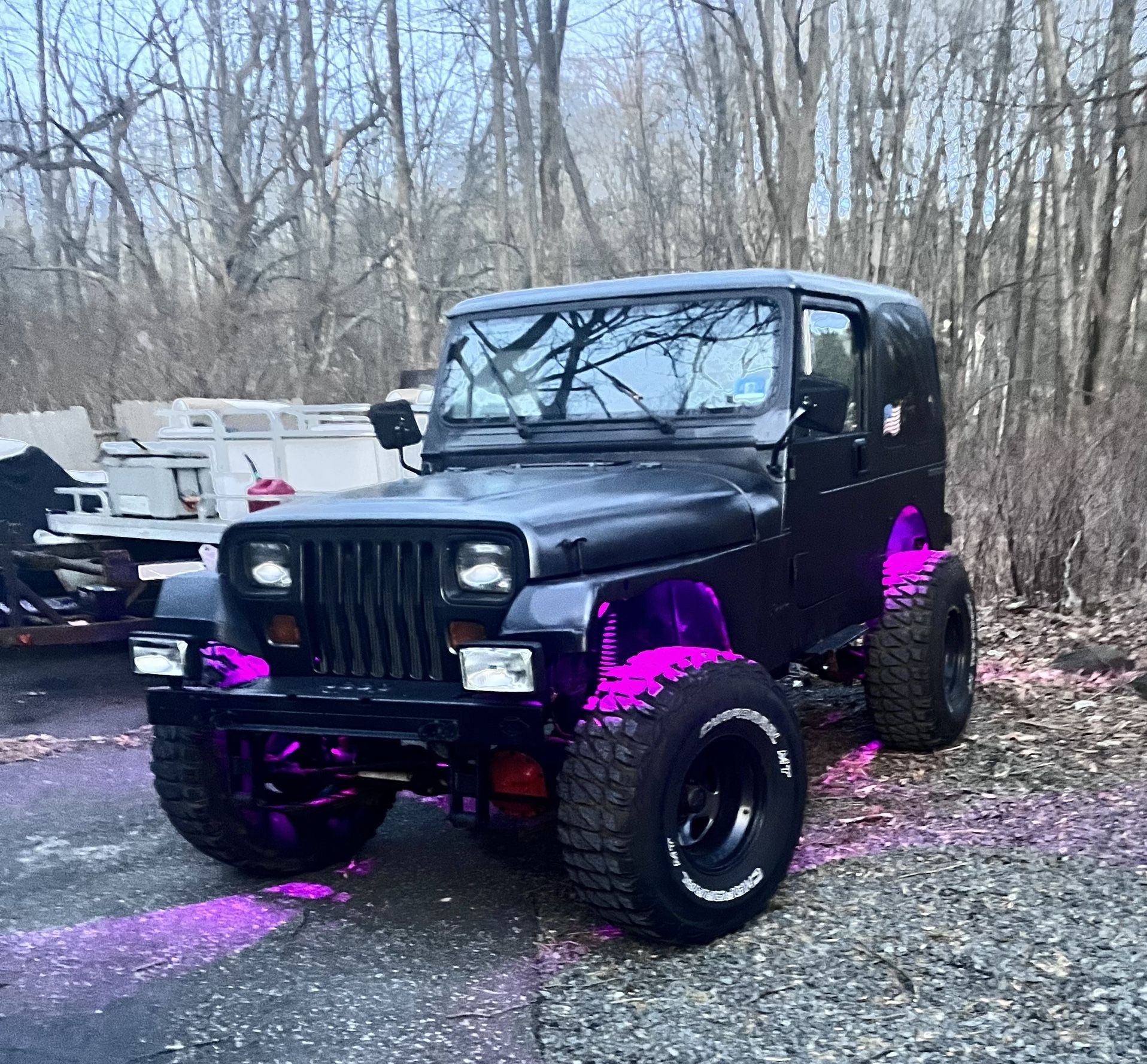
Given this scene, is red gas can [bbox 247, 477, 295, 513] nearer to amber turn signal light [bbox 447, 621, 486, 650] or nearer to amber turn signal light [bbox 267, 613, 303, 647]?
amber turn signal light [bbox 267, 613, 303, 647]

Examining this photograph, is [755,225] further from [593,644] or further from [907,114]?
[593,644]

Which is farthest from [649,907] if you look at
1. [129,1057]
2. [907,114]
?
[907,114]

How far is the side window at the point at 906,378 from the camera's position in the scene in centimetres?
553

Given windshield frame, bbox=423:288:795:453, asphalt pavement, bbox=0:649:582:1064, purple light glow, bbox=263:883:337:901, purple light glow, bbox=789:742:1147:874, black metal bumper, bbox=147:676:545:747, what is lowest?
purple light glow, bbox=263:883:337:901

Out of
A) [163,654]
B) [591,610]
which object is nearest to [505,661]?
[591,610]

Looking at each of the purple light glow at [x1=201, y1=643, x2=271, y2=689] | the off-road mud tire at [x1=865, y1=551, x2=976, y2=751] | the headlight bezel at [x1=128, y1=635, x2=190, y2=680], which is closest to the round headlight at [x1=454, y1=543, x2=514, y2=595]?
the purple light glow at [x1=201, y1=643, x2=271, y2=689]

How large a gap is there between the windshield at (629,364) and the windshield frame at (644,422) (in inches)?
0.6

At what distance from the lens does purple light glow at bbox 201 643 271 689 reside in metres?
3.96

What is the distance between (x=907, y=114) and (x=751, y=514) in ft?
55.7

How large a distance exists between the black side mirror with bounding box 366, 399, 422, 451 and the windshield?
0.64 feet

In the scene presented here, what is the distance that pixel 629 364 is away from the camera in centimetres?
482

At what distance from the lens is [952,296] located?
15.8 metres

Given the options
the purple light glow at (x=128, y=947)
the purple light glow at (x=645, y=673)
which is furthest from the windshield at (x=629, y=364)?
the purple light glow at (x=128, y=947)

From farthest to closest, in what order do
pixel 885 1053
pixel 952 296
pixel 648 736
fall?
pixel 952 296
pixel 648 736
pixel 885 1053
